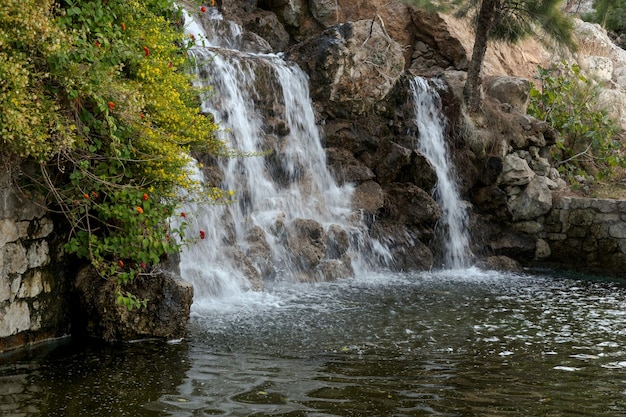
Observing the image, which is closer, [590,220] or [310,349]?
[310,349]

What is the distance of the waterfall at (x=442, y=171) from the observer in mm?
13250

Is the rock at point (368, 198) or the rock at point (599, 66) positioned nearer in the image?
the rock at point (368, 198)

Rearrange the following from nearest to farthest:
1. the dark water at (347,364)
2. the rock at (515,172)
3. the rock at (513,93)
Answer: the dark water at (347,364) < the rock at (515,172) < the rock at (513,93)

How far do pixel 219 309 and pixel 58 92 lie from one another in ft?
10.0

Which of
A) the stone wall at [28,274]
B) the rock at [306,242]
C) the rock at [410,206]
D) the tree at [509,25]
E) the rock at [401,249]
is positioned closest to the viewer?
the stone wall at [28,274]

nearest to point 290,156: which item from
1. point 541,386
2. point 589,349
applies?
point 589,349

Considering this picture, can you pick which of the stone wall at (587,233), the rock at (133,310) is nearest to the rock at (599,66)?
the stone wall at (587,233)

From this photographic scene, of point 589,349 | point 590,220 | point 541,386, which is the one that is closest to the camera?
point 541,386

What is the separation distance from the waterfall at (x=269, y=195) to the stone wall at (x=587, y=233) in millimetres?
3762

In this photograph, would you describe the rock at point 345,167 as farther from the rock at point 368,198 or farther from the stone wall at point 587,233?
the stone wall at point 587,233

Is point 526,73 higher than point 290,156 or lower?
higher

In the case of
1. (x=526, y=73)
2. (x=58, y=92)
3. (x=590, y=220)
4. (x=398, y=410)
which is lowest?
(x=398, y=410)

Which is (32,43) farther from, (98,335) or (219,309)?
(219,309)

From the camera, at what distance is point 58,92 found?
6266 mm
